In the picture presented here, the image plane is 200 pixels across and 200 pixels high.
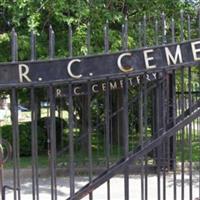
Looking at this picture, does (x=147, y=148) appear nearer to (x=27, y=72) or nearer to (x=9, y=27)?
(x=27, y=72)

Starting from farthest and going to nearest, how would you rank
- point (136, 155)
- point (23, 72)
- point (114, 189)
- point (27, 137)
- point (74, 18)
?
1. point (27, 137)
2. point (74, 18)
3. point (114, 189)
4. point (136, 155)
5. point (23, 72)

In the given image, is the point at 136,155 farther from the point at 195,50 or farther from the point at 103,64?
the point at 195,50

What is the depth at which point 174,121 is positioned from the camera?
4246 millimetres

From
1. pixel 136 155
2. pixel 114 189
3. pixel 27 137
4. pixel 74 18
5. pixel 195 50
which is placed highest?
pixel 74 18

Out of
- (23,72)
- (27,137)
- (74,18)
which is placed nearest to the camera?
(23,72)

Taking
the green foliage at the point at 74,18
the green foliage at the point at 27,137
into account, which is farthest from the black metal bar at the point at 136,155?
the green foliage at the point at 27,137

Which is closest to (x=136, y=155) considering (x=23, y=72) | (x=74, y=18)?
(x=23, y=72)

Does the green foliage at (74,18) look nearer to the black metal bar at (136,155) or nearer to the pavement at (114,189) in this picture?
Result: the pavement at (114,189)

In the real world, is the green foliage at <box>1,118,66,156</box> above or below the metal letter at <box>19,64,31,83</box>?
below

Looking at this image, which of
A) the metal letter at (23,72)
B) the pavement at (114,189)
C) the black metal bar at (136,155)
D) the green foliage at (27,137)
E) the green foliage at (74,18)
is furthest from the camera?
the green foliage at (27,137)

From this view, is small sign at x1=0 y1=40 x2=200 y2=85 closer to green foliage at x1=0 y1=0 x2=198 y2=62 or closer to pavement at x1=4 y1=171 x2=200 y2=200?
pavement at x1=4 y1=171 x2=200 y2=200

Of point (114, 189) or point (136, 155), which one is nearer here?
point (136, 155)

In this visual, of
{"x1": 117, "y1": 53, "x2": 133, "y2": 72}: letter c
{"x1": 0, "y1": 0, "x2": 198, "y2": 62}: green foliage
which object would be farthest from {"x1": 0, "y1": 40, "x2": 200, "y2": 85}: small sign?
{"x1": 0, "y1": 0, "x2": 198, "y2": 62}: green foliage

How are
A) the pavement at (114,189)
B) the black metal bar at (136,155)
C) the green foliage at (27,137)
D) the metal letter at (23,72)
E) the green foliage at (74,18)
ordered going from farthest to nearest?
the green foliage at (27,137) → the green foliage at (74,18) → the pavement at (114,189) → the black metal bar at (136,155) → the metal letter at (23,72)
